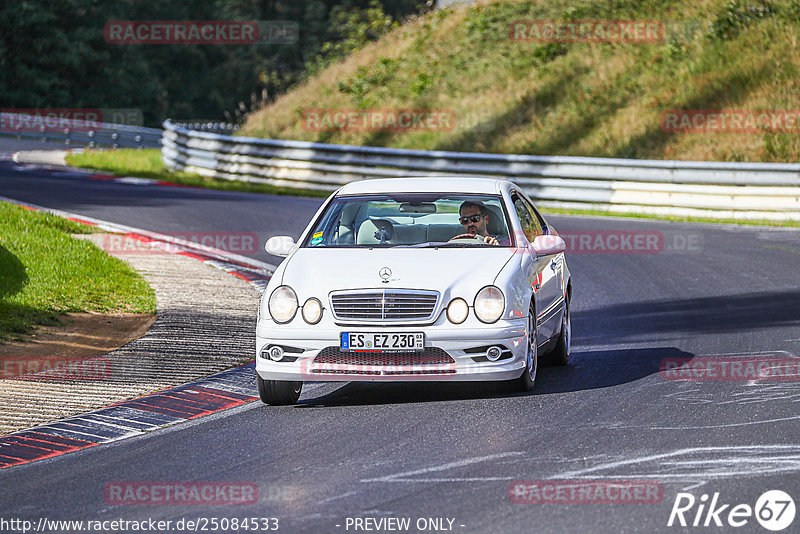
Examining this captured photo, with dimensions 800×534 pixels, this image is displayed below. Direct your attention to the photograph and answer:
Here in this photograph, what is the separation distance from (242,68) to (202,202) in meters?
44.1

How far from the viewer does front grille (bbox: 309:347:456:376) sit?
8.53 meters

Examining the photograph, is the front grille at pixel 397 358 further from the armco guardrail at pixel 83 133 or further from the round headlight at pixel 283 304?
the armco guardrail at pixel 83 133

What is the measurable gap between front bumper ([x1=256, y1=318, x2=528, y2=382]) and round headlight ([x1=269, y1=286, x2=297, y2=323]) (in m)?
0.08

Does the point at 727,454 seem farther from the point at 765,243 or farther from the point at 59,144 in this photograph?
the point at 59,144

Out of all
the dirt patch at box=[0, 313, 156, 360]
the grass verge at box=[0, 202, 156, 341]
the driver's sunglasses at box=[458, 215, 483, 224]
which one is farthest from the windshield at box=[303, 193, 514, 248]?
the grass verge at box=[0, 202, 156, 341]

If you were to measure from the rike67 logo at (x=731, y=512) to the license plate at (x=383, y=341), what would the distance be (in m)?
2.69

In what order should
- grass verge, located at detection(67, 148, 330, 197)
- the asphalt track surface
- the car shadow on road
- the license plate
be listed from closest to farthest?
1. the asphalt track surface
2. the license plate
3. the car shadow on road
4. grass verge, located at detection(67, 148, 330, 197)

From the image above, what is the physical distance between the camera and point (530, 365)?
902 centimetres

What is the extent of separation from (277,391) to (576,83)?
24.4 metres

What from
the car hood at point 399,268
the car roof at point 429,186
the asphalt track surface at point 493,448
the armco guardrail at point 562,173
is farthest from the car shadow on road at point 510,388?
the armco guardrail at point 562,173

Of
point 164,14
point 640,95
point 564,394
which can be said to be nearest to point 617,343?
point 564,394

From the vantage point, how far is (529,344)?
29.2 feet

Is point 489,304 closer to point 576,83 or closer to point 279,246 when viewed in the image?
point 279,246

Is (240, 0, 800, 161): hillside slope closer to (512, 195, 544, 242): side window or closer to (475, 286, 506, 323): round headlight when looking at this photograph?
(512, 195, 544, 242): side window
